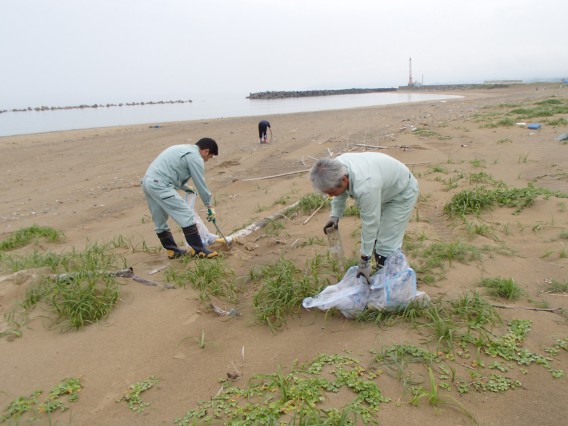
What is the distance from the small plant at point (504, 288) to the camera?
3254 millimetres

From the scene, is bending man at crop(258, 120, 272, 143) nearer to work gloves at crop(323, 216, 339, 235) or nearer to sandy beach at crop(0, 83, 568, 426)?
sandy beach at crop(0, 83, 568, 426)

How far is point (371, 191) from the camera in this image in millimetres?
2684

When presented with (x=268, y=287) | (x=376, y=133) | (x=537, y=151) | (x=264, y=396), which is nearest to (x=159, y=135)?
(x=376, y=133)

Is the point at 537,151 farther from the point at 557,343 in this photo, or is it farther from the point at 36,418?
the point at 36,418

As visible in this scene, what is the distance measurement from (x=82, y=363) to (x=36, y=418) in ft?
1.59

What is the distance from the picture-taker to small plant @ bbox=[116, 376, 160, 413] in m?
2.45

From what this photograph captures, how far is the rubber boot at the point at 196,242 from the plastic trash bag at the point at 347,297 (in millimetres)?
1611

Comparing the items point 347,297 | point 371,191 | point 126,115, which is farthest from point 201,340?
point 126,115

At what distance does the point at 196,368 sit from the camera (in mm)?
2777

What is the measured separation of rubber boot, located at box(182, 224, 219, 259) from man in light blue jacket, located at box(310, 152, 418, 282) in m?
1.66

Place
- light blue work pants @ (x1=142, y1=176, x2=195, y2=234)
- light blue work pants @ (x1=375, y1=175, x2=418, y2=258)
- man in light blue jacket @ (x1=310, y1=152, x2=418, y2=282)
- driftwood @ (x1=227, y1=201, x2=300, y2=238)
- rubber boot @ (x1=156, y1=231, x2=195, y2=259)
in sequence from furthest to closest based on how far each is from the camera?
driftwood @ (x1=227, y1=201, x2=300, y2=238) < rubber boot @ (x1=156, y1=231, x2=195, y2=259) < light blue work pants @ (x1=142, y1=176, x2=195, y2=234) < light blue work pants @ (x1=375, y1=175, x2=418, y2=258) < man in light blue jacket @ (x1=310, y1=152, x2=418, y2=282)

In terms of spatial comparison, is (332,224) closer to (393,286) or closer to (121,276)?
(393,286)

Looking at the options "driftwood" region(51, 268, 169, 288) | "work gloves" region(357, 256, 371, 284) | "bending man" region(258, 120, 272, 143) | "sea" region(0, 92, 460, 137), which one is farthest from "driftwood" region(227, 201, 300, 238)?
"sea" region(0, 92, 460, 137)

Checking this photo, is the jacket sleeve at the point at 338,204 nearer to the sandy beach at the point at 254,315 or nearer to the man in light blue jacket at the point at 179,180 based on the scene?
the sandy beach at the point at 254,315
